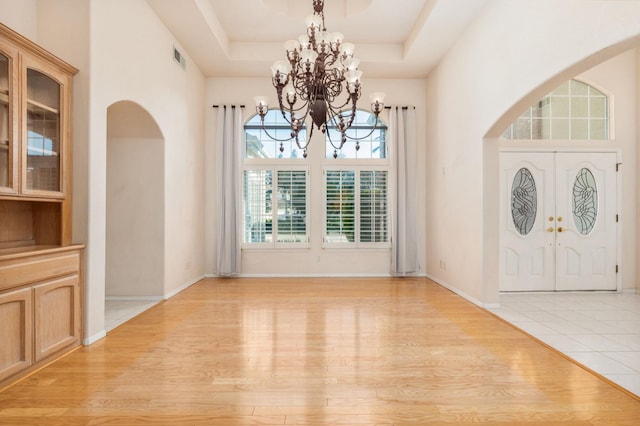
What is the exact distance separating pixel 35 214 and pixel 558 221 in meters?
6.39

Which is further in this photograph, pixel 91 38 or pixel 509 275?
pixel 509 275

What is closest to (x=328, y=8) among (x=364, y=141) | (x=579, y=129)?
(x=364, y=141)

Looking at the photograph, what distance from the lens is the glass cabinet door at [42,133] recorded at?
2.82 m

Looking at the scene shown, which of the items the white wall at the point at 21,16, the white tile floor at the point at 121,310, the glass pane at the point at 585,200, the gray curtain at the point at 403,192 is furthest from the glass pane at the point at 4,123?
the glass pane at the point at 585,200

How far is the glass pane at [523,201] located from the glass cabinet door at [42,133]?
18.3 ft

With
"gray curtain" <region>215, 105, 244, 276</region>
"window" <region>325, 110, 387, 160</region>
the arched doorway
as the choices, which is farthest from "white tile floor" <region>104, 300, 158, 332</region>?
"window" <region>325, 110, 387, 160</region>

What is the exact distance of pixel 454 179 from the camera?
18.1 feet

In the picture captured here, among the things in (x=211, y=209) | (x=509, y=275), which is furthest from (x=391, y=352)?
(x=211, y=209)

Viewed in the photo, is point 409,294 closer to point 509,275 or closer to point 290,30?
point 509,275

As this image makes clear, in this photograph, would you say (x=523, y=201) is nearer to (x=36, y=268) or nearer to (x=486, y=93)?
(x=486, y=93)

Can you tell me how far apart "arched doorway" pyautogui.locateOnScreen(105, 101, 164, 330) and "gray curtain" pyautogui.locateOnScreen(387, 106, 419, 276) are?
3882 millimetres

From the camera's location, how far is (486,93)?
4473 mm

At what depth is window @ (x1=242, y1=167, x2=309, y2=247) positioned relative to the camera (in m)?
6.78

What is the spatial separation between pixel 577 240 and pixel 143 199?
245 inches
